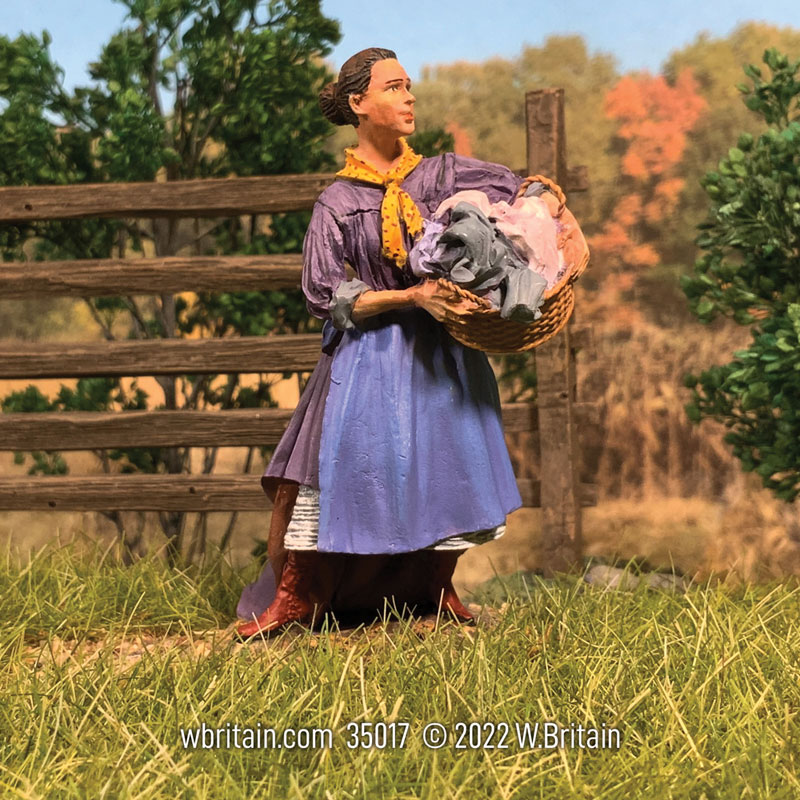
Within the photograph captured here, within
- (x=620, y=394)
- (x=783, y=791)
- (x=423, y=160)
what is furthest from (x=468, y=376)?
(x=620, y=394)

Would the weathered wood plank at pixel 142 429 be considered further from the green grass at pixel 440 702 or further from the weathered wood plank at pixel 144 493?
the green grass at pixel 440 702

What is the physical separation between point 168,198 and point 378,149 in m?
1.49

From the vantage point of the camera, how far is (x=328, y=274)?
2789 mm

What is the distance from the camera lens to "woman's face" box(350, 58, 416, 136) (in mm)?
2814

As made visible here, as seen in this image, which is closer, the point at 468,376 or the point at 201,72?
the point at 468,376

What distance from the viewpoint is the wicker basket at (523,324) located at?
258 centimetres

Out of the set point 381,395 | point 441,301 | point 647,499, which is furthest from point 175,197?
point 647,499

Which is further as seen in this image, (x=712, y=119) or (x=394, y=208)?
(x=712, y=119)

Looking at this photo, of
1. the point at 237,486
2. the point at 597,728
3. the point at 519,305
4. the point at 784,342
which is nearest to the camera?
the point at 597,728

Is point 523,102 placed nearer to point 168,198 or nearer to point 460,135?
point 460,135

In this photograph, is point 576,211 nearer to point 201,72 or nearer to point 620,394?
point 620,394

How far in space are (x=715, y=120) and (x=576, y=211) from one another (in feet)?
3.19

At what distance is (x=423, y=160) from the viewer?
2928 millimetres

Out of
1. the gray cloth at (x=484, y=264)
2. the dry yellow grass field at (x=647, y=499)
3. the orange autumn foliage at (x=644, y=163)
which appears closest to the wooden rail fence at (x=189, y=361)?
the dry yellow grass field at (x=647, y=499)
